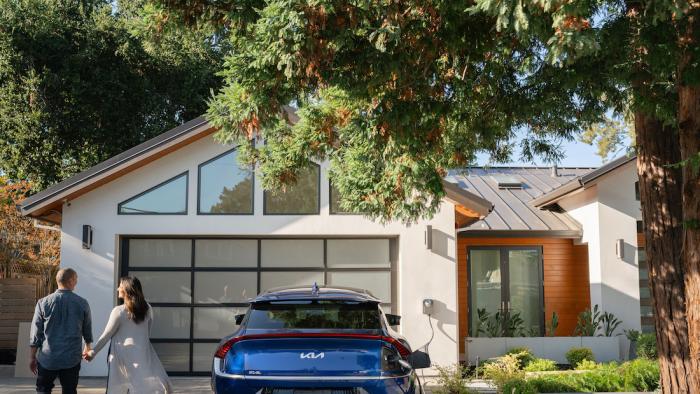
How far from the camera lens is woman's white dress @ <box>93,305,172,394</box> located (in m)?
7.39

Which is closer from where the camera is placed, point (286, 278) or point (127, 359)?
point (127, 359)

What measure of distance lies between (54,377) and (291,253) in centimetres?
711

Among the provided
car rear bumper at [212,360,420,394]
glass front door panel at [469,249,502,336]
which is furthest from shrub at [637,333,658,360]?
car rear bumper at [212,360,420,394]

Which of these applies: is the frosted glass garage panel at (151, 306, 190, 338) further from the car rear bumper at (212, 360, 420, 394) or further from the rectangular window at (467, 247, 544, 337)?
the car rear bumper at (212, 360, 420, 394)

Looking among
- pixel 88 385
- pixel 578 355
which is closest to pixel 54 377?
pixel 88 385

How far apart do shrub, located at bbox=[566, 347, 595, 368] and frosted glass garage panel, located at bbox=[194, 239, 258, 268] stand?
6441 millimetres

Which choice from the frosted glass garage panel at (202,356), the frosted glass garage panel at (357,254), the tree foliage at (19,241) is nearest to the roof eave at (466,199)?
the frosted glass garage panel at (357,254)

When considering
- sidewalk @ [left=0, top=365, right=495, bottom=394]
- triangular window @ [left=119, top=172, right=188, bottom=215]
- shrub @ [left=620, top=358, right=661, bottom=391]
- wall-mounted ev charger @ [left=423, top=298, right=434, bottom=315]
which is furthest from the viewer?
triangular window @ [left=119, top=172, right=188, bottom=215]

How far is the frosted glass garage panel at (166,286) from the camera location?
14.1 metres

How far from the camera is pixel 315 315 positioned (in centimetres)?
653

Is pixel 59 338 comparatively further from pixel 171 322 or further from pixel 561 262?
pixel 561 262

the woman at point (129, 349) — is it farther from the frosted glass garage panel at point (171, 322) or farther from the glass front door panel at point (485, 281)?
the glass front door panel at point (485, 281)

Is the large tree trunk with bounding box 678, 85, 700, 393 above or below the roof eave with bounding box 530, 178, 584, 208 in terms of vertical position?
below

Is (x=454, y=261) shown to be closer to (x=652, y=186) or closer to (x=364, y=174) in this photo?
(x=364, y=174)
